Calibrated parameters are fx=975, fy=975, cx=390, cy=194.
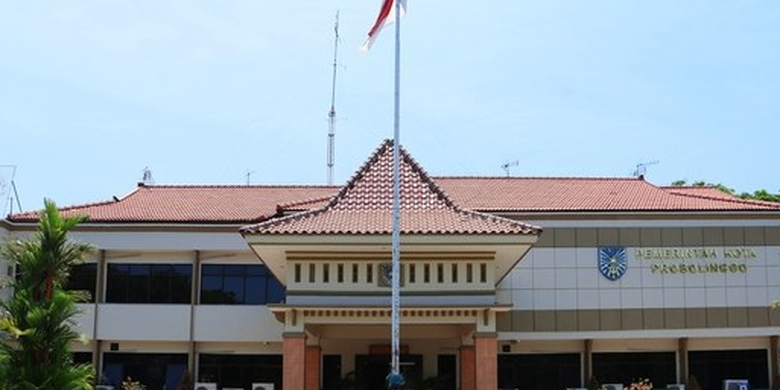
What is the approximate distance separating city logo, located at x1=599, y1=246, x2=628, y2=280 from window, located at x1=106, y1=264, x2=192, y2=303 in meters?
13.0

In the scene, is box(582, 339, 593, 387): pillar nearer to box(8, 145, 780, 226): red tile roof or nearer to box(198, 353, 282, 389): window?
box(8, 145, 780, 226): red tile roof

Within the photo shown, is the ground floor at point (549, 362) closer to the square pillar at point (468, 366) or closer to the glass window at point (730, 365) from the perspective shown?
the glass window at point (730, 365)

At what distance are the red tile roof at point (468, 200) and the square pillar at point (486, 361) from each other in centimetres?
924

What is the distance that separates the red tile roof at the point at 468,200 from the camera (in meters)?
30.3

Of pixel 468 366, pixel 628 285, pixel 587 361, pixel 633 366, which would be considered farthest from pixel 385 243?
pixel 633 366

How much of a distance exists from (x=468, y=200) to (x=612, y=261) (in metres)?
5.03

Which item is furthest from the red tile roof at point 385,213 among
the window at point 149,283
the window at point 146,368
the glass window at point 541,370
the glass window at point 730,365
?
the glass window at point 730,365

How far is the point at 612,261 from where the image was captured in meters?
29.8

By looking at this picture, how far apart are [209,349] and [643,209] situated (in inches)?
565

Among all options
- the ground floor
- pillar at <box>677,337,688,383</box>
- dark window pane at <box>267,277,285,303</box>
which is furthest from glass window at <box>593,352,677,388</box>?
dark window pane at <box>267,277,285,303</box>

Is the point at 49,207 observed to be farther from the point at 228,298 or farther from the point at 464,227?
the point at 228,298

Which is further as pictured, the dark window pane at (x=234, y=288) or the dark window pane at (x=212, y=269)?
the dark window pane at (x=212, y=269)

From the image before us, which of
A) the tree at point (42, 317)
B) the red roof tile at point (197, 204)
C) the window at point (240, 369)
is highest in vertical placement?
the red roof tile at point (197, 204)

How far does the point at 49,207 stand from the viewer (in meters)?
14.1
